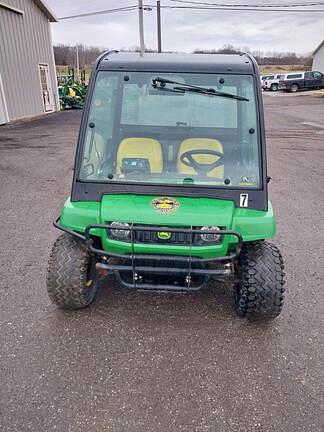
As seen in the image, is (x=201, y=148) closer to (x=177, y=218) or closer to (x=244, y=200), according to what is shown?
(x=244, y=200)

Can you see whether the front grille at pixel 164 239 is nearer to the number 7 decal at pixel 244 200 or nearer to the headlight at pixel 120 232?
the headlight at pixel 120 232

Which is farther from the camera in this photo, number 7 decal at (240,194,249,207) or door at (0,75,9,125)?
door at (0,75,9,125)

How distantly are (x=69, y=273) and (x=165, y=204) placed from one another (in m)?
0.94

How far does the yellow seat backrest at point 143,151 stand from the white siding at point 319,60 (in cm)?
4249

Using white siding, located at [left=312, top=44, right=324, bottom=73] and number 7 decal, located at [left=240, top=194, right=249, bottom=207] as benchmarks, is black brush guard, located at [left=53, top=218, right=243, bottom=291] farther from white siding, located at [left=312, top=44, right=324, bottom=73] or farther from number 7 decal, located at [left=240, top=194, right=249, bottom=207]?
white siding, located at [left=312, top=44, right=324, bottom=73]

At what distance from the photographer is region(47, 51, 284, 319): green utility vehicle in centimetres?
248

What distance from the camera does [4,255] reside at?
3955mm

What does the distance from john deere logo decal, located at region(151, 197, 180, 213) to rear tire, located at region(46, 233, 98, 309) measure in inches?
28.1

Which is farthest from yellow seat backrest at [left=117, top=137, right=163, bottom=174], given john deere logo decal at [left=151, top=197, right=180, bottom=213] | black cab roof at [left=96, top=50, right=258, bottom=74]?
black cab roof at [left=96, top=50, right=258, bottom=74]

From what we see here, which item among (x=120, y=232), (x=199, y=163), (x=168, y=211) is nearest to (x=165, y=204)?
(x=168, y=211)

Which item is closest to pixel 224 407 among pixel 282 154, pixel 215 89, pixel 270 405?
pixel 270 405

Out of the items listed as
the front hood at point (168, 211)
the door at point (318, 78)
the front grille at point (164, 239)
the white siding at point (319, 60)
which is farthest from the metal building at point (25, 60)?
the white siding at point (319, 60)

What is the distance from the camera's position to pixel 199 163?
→ 2.75 m

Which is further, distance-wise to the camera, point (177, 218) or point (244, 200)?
point (244, 200)
